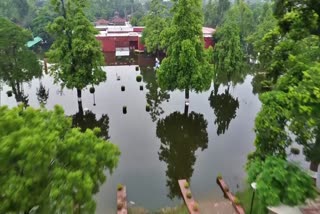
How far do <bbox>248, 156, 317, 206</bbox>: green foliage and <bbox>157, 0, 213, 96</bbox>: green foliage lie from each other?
11065 mm

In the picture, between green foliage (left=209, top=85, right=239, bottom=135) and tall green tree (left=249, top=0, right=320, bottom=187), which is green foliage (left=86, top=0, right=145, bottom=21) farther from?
tall green tree (left=249, top=0, right=320, bottom=187)

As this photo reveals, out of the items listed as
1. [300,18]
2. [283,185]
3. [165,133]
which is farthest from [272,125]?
[165,133]

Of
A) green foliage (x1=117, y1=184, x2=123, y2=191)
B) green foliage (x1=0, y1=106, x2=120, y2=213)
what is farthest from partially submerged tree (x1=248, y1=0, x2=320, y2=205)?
green foliage (x1=117, y1=184, x2=123, y2=191)

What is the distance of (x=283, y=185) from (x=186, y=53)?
1211 centimetres

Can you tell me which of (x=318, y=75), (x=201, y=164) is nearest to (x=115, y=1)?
(x=201, y=164)

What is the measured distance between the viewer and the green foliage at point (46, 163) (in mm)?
5684

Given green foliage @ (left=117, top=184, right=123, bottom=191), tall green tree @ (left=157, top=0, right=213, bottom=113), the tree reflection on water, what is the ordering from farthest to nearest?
tall green tree @ (left=157, top=0, right=213, bottom=113), the tree reflection on water, green foliage @ (left=117, top=184, right=123, bottom=191)

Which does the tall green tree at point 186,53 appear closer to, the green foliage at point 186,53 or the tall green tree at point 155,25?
the green foliage at point 186,53

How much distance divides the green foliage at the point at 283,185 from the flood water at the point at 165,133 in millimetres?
4431

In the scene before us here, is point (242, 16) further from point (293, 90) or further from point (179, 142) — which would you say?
point (293, 90)

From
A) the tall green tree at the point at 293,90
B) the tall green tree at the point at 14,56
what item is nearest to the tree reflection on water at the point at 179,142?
the tall green tree at the point at 293,90

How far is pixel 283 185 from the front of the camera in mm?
9422

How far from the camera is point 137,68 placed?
112 feet

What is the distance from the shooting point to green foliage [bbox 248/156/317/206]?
9.30 m
